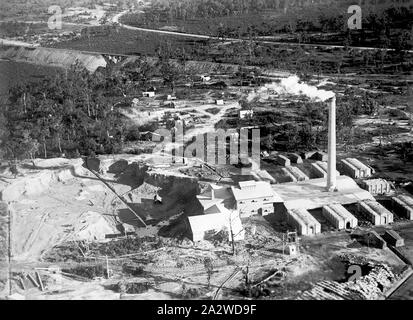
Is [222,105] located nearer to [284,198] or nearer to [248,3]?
[284,198]

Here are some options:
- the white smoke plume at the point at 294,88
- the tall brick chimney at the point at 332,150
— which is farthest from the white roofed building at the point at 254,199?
the white smoke plume at the point at 294,88

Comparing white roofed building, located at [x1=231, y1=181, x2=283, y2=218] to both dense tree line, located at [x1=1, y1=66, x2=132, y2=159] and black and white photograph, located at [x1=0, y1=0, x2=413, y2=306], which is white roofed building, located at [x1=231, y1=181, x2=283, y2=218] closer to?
black and white photograph, located at [x1=0, y1=0, x2=413, y2=306]

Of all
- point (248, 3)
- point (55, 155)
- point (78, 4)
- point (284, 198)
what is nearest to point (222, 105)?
point (55, 155)

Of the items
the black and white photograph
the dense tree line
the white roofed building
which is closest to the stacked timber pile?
the black and white photograph

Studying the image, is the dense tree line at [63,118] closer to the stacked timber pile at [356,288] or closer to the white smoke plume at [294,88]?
the white smoke plume at [294,88]

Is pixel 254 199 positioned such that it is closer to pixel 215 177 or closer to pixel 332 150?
pixel 215 177

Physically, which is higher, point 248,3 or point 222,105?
point 248,3
